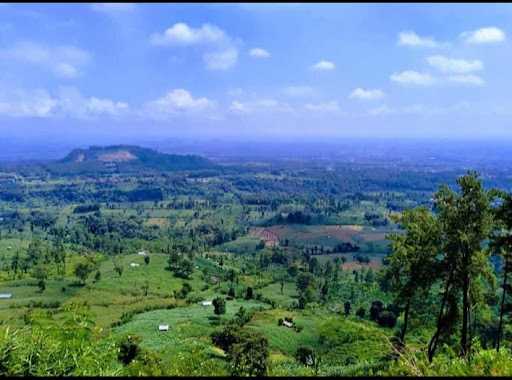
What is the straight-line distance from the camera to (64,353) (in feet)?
30.6

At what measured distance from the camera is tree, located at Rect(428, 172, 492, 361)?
21078 millimetres

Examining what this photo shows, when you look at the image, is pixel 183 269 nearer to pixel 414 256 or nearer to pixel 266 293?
pixel 266 293

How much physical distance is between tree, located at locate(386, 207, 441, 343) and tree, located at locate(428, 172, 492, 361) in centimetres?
76

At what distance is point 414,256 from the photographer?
23.6m

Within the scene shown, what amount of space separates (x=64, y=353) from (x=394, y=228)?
6919 inches

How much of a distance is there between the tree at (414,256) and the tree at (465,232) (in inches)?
29.8

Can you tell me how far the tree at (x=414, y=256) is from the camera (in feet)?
75.1

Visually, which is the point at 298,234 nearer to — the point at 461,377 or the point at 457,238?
the point at 457,238

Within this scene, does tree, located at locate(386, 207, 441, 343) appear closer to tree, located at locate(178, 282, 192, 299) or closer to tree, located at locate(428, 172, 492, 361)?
tree, located at locate(428, 172, 492, 361)

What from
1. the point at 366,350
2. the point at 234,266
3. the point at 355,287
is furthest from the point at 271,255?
the point at 366,350

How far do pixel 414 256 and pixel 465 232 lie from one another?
3172mm

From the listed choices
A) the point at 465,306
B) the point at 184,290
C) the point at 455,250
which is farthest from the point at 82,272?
the point at 455,250

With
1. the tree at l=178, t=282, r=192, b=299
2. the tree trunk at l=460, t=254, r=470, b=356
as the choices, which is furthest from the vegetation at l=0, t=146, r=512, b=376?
the tree at l=178, t=282, r=192, b=299

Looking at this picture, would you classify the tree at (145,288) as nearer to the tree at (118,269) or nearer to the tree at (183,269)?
the tree at (118,269)
